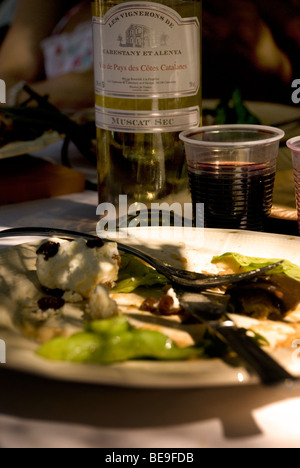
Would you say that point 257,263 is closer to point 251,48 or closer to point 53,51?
point 251,48

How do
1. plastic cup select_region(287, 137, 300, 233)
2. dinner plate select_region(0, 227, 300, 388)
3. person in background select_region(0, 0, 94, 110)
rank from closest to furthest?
1. dinner plate select_region(0, 227, 300, 388)
2. plastic cup select_region(287, 137, 300, 233)
3. person in background select_region(0, 0, 94, 110)

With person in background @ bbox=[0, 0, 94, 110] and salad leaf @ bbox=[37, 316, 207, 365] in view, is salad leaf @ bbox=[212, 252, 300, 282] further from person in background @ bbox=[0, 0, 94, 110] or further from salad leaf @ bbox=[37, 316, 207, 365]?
person in background @ bbox=[0, 0, 94, 110]

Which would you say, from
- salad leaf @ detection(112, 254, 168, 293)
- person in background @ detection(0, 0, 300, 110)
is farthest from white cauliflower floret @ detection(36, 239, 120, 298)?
person in background @ detection(0, 0, 300, 110)

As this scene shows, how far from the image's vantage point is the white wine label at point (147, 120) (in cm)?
79

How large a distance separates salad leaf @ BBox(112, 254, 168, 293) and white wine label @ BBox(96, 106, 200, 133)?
208mm

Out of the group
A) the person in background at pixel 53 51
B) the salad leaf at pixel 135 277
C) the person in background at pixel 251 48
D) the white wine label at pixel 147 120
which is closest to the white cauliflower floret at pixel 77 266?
the salad leaf at pixel 135 277

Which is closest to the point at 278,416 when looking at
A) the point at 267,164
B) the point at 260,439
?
the point at 260,439

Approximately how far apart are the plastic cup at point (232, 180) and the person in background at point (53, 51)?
823 millimetres

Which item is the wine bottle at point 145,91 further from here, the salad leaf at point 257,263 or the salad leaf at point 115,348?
the salad leaf at point 115,348

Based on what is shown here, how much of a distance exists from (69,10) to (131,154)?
102 cm

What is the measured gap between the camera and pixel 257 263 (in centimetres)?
63

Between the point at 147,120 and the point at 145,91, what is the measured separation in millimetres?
35

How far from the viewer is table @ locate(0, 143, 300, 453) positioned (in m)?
0.41

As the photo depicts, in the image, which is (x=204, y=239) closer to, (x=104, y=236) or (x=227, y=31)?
(x=104, y=236)
